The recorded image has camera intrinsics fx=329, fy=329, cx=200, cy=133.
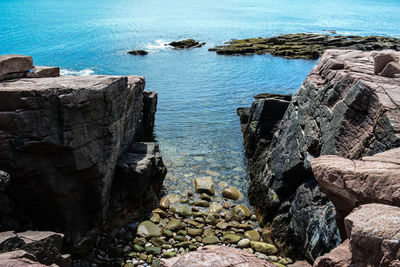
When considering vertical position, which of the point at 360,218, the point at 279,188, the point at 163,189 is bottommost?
the point at 163,189

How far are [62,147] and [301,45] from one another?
6378 centimetres

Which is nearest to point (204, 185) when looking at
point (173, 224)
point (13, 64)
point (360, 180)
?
point (173, 224)

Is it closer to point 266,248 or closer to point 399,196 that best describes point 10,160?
point 266,248

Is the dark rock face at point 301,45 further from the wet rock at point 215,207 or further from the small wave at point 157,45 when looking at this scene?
the wet rock at point 215,207

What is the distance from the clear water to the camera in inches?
977

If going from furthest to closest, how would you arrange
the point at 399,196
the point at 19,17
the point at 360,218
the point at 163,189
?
the point at 19,17, the point at 163,189, the point at 399,196, the point at 360,218

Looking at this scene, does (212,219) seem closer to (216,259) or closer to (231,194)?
(231,194)

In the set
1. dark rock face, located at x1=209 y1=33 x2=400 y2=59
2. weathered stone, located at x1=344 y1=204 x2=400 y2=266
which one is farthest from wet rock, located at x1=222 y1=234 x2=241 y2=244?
dark rock face, located at x1=209 y1=33 x2=400 y2=59

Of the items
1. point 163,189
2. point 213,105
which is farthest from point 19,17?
point 163,189

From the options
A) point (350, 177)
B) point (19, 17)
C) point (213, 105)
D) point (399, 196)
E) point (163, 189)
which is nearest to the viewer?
point (399, 196)

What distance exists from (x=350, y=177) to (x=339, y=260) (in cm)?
185

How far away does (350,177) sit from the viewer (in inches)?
290

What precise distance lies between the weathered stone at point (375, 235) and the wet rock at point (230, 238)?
9475mm

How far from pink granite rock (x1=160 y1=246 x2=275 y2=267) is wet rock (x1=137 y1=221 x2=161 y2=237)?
27.4 ft
